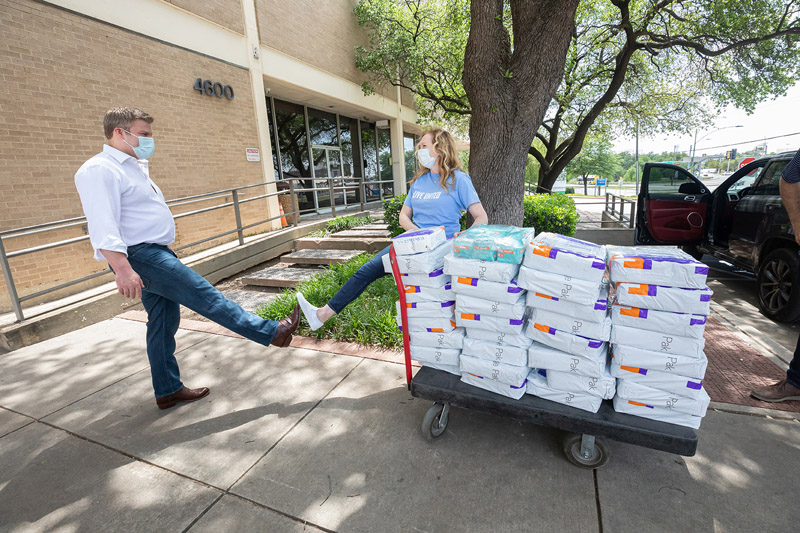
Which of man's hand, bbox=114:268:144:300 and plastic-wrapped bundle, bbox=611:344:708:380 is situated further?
man's hand, bbox=114:268:144:300

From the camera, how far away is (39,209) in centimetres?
614

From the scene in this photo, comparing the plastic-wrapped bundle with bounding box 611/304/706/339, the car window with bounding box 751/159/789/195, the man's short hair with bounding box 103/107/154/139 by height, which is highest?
the man's short hair with bounding box 103/107/154/139

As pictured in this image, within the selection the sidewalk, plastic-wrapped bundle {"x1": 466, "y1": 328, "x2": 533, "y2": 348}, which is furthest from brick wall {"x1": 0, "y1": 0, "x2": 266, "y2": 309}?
plastic-wrapped bundle {"x1": 466, "y1": 328, "x2": 533, "y2": 348}

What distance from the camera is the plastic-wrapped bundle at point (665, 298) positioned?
6.08ft

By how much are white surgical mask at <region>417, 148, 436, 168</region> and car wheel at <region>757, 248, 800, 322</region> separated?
404 centimetres

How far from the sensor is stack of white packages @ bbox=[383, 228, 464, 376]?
238 cm

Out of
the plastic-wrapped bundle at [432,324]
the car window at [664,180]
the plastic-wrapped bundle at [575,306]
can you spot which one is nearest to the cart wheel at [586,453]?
the plastic-wrapped bundle at [575,306]

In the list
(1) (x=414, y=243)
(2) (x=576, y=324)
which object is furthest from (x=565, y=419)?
(1) (x=414, y=243)

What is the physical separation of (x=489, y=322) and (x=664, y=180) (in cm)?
615

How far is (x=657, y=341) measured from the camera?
78.1 inches

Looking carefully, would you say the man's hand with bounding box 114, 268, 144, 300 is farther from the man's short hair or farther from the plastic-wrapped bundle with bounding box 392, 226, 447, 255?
the plastic-wrapped bundle with bounding box 392, 226, 447, 255

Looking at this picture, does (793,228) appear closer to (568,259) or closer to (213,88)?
(568,259)

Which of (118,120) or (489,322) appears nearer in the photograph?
(489,322)

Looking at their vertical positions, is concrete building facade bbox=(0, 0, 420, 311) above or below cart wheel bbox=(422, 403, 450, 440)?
above
